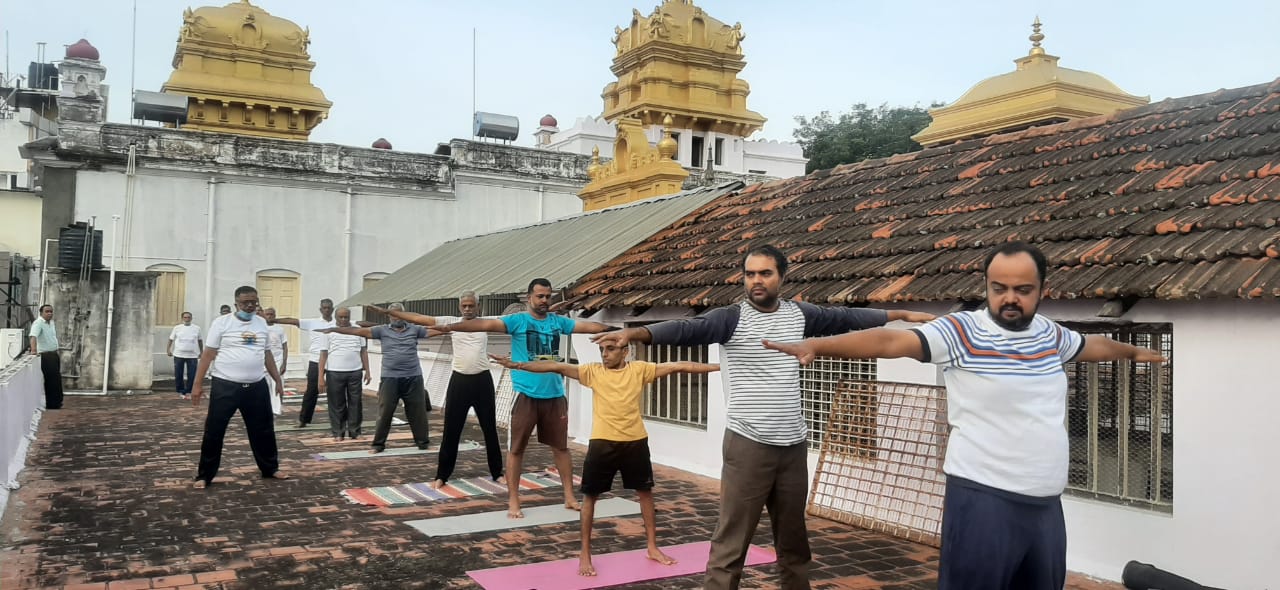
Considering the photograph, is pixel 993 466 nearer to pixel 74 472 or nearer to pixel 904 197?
pixel 904 197

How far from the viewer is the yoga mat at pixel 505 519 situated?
7.33 metres

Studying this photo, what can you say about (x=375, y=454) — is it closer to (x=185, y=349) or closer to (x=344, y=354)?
(x=344, y=354)

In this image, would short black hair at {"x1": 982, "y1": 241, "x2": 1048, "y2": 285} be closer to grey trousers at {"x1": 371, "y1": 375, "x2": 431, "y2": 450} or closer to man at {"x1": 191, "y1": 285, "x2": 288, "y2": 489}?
man at {"x1": 191, "y1": 285, "x2": 288, "y2": 489}

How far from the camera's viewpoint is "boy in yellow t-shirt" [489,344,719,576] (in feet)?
20.0

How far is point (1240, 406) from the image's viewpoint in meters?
5.55

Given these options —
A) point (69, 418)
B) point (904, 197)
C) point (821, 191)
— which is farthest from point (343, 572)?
point (69, 418)

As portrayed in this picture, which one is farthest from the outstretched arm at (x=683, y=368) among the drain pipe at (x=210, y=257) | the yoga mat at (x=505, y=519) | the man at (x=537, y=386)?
the drain pipe at (x=210, y=257)

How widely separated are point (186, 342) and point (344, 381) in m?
9.09

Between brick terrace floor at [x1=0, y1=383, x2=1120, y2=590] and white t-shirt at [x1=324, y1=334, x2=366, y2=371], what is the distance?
1.92 metres

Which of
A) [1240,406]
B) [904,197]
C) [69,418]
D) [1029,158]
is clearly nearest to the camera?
[1240,406]

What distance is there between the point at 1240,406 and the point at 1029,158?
3.87 metres

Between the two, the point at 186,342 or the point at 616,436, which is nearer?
the point at 616,436

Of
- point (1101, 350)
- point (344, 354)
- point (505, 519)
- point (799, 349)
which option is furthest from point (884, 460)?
point (344, 354)

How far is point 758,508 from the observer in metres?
4.71
